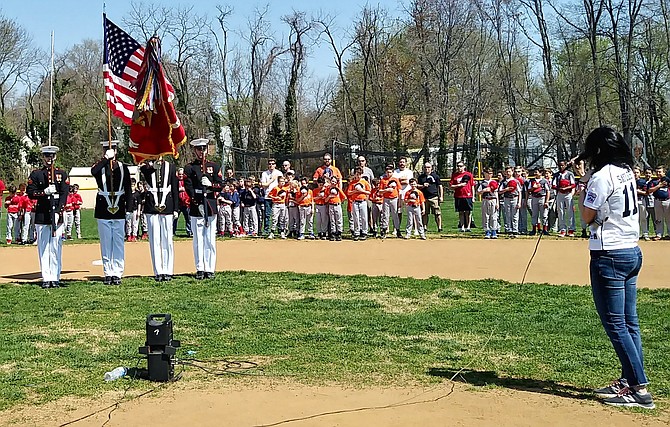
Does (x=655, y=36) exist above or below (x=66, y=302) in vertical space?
above

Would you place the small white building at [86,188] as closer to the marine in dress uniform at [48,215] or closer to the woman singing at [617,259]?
the marine in dress uniform at [48,215]

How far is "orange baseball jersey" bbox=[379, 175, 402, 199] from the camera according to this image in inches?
814

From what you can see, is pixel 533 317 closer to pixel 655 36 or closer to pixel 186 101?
pixel 655 36

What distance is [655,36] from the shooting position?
44.8 m

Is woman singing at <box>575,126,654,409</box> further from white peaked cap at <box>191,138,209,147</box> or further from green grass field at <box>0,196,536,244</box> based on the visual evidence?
green grass field at <box>0,196,536,244</box>

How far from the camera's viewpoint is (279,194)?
21.6 m

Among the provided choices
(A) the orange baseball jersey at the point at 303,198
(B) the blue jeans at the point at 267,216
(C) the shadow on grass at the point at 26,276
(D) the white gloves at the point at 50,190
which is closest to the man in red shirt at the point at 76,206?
(B) the blue jeans at the point at 267,216

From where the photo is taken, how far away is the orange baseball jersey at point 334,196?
792 inches

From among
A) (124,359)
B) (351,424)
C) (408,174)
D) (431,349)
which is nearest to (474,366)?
(431,349)

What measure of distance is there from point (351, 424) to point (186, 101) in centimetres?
5112

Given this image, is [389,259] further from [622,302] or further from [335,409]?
[335,409]

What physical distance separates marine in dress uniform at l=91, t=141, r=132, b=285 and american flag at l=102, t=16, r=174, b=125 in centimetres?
76

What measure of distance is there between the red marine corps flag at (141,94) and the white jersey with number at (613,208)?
26.1 feet

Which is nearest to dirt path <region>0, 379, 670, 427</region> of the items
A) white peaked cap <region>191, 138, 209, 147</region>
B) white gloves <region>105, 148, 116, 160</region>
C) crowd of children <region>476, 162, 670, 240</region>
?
white gloves <region>105, 148, 116, 160</region>
